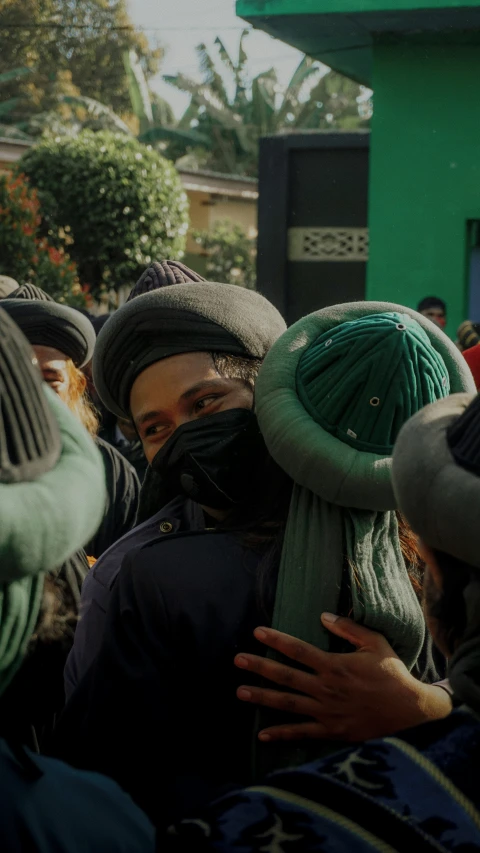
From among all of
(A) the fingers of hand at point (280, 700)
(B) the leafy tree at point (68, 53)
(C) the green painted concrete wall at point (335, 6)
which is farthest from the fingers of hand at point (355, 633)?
(B) the leafy tree at point (68, 53)

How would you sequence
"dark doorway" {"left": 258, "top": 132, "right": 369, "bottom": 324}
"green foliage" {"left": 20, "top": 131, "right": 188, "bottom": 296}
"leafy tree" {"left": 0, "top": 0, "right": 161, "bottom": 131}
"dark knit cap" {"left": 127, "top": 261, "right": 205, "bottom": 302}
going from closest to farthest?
"dark knit cap" {"left": 127, "top": 261, "right": 205, "bottom": 302} → "dark doorway" {"left": 258, "top": 132, "right": 369, "bottom": 324} → "green foliage" {"left": 20, "top": 131, "right": 188, "bottom": 296} → "leafy tree" {"left": 0, "top": 0, "right": 161, "bottom": 131}

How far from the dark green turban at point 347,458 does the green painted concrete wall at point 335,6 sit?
29.8 ft

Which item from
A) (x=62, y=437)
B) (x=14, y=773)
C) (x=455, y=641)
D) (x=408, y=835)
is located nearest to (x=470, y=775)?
(x=408, y=835)

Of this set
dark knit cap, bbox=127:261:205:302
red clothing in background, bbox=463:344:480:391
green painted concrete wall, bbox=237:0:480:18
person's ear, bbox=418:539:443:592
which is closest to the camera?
person's ear, bbox=418:539:443:592

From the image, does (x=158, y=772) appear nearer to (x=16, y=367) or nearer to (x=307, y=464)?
(x=307, y=464)

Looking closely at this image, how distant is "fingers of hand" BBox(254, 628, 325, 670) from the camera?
1.89 meters

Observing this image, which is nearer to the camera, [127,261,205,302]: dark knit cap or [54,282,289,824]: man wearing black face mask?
[54,282,289,824]: man wearing black face mask

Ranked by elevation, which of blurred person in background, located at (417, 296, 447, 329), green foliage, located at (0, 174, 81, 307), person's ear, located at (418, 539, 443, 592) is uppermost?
person's ear, located at (418, 539, 443, 592)

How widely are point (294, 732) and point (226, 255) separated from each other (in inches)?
994

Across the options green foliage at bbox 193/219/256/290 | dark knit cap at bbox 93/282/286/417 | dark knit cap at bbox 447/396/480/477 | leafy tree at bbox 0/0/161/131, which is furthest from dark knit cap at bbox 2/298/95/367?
leafy tree at bbox 0/0/161/131

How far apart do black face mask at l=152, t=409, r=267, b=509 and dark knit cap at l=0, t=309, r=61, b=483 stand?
731 mm

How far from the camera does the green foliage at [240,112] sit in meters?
29.8

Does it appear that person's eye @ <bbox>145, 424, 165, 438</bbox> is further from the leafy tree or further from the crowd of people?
the leafy tree

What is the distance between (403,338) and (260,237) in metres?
10.6
